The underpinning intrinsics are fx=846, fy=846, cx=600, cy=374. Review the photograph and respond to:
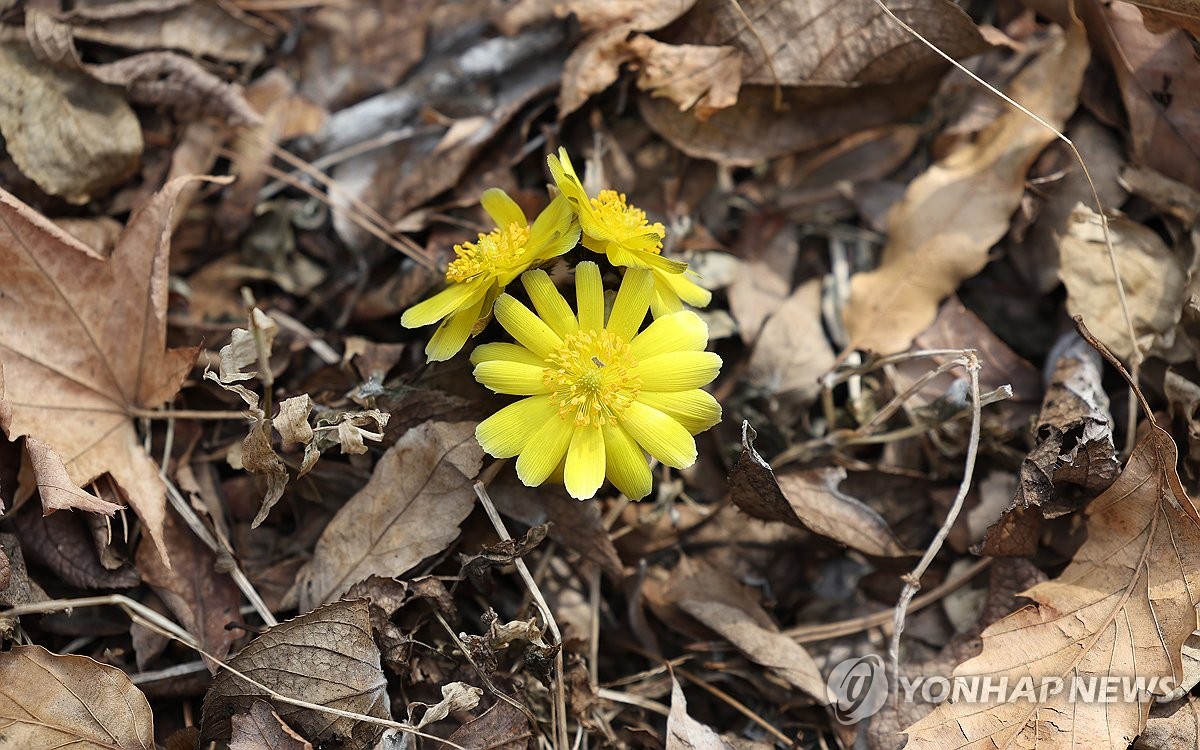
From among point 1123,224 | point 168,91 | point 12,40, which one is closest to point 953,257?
point 1123,224

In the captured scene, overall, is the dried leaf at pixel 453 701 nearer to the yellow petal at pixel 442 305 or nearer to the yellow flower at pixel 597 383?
the yellow flower at pixel 597 383

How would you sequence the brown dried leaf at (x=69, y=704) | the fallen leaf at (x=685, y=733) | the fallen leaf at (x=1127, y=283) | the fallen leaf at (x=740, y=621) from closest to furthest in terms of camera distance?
the brown dried leaf at (x=69, y=704)
the fallen leaf at (x=685, y=733)
the fallen leaf at (x=740, y=621)
the fallen leaf at (x=1127, y=283)

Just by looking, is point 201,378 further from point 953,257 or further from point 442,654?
point 953,257

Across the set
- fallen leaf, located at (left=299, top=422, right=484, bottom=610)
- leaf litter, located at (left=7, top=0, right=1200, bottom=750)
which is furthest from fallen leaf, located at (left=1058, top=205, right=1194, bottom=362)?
fallen leaf, located at (left=299, top=422, right=484, bottom=610)

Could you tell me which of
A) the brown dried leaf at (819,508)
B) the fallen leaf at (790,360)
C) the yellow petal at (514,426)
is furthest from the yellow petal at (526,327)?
the fallen leaf at (790,360)

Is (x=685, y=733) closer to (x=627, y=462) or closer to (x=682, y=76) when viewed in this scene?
(x=627, y=462)
